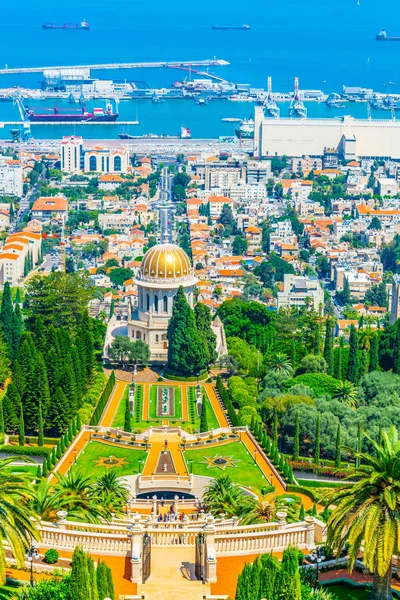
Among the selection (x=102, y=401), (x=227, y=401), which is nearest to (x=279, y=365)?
(x=227, y=401)

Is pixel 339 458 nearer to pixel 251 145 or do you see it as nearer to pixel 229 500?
pixel 229 500

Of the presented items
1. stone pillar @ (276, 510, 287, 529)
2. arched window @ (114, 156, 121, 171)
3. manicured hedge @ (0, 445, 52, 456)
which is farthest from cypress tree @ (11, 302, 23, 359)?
arched window @ (114, 156, 121, 171)

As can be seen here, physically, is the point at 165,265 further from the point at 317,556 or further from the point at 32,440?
the point at 317,556

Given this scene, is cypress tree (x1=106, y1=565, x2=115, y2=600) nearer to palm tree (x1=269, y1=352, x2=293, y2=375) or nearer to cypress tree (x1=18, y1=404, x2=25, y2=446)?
cypress tree (x1=18, y1=404, x2=25, y2=446)

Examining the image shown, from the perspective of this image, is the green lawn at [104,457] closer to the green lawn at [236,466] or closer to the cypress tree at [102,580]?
the green lawn at [236,466]

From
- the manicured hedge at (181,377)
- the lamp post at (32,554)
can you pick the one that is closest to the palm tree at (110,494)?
the lamp post at (32,554)

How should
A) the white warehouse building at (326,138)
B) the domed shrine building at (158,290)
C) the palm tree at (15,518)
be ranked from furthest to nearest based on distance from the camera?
the white warehouse building at (326,138), the domed shrine building at (158,290), the palm tree at (15,518)

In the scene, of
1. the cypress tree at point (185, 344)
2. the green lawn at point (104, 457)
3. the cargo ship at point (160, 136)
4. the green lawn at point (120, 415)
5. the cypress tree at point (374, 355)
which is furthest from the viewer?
the cargo ship at point (160, 136)
